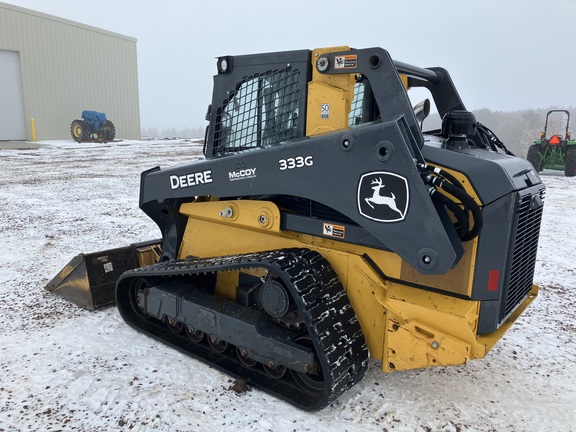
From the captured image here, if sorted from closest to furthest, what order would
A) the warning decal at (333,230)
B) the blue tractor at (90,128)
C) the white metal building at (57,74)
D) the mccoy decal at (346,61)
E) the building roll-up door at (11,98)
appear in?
the mccoy decal at (346,61)
the warning decal at (333,230)
the building roll-up door at (11,98)
the white metal building at (57,74)
the blue tractor at (90,128)

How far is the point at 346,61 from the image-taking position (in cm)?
300

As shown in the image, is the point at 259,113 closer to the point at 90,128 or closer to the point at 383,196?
the point at 383,196

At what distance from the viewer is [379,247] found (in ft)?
9.75

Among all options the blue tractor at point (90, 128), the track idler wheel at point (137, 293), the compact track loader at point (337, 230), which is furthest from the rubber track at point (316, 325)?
the blue tractor at point (90, 128)

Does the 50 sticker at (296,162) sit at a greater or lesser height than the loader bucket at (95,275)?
greater

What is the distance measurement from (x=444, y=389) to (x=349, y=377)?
82 centimetres

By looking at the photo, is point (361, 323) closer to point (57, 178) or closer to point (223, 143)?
point (223, 143)

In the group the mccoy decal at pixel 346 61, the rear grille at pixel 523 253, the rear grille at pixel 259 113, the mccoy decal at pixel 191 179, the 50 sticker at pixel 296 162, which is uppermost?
the mccoy decal at pixel 346 61

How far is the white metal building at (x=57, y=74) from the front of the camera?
999 inches

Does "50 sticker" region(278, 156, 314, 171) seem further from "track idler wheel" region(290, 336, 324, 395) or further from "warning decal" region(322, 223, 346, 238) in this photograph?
"track idler wheel" region(290, 336, 324, 395)

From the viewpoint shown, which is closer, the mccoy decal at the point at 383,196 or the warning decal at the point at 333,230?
the mccoy decal at the point at 383,196

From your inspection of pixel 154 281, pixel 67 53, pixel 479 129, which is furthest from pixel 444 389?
pixel 67 53

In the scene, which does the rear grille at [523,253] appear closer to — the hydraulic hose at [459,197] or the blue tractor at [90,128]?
the hydraulic hose at [459,197]

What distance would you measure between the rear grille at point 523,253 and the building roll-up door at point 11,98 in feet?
93.8
